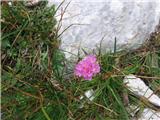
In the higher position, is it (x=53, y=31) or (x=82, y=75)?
(x=53, y=31)

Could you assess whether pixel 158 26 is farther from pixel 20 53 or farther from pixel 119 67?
pixel 20 53

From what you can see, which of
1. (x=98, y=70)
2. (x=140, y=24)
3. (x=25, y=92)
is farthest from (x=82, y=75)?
(x=140, y=24)

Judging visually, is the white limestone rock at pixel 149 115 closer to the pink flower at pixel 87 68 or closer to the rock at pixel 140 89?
the rock at pixel 140 89

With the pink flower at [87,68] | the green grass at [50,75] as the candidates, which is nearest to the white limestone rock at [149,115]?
the green grass at [50,75]

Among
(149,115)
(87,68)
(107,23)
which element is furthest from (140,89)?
(107,23)

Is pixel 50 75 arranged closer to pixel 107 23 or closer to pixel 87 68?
pixel 87 68
